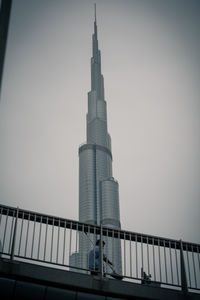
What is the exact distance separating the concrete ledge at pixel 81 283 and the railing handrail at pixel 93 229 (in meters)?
0.94

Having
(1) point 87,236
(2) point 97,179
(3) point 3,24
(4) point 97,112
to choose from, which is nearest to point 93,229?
(1) point 87,236

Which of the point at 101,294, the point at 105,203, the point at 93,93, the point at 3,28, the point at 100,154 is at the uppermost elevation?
the point at 93,93

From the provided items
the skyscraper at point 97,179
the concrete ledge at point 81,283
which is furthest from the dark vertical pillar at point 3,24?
the skyscraper at point 97,179

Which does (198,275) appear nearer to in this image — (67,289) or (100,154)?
(67,289)

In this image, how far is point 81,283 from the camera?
23.4 ft

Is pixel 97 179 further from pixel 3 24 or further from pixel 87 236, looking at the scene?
pixel 3 24

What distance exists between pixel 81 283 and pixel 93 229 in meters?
1.20

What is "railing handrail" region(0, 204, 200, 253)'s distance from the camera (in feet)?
25.5

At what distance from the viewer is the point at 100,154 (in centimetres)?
15838

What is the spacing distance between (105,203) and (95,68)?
73.8m

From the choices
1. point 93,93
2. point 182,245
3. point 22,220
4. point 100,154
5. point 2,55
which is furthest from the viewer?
point 93,93

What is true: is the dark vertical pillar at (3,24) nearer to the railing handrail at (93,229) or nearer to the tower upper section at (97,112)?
the railing handrail at (93,229)

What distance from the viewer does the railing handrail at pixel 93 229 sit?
7758 millimetres

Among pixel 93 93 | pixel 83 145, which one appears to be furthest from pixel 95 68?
pixel 83 145
